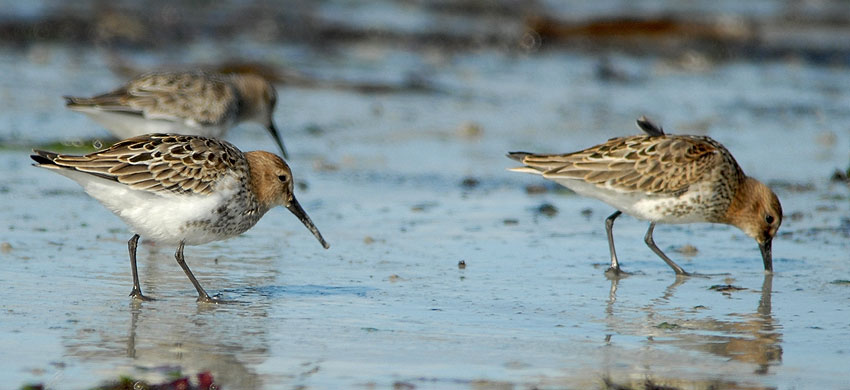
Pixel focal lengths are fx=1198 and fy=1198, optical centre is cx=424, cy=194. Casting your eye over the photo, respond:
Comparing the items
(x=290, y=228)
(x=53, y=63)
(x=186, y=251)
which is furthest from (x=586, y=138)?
(x=53, y=63)

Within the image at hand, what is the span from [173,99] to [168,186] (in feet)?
13.6

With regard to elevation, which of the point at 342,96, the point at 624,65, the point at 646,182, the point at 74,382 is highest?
the point at 624,65

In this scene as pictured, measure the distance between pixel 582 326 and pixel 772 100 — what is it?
9599 mm

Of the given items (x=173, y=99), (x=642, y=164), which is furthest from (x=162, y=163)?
(x=173, y=99)

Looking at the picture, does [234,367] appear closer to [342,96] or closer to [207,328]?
[207,328]

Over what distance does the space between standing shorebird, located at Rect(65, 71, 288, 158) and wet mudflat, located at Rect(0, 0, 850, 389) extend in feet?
2.42

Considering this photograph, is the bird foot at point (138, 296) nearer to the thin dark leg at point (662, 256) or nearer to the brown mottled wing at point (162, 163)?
the brown mottled wing at point (162, 163)

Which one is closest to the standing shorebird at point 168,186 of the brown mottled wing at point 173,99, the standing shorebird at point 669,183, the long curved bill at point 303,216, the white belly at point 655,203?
the long curved bill at point 303,216

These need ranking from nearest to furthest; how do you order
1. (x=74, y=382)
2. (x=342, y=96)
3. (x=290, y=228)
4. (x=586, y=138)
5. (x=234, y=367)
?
1. (x=74, y=382)
2. (x=234, y=367)
3. (x=290, y=228)
4. (x=586, y=138)
5. (x=342, y=96)

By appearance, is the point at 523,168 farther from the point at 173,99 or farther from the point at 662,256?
the point at 173,99

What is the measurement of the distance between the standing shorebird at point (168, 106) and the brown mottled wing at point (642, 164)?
3.58 m

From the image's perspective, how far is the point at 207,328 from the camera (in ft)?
19.1

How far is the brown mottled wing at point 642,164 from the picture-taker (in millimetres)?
7930

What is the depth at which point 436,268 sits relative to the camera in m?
7.45
